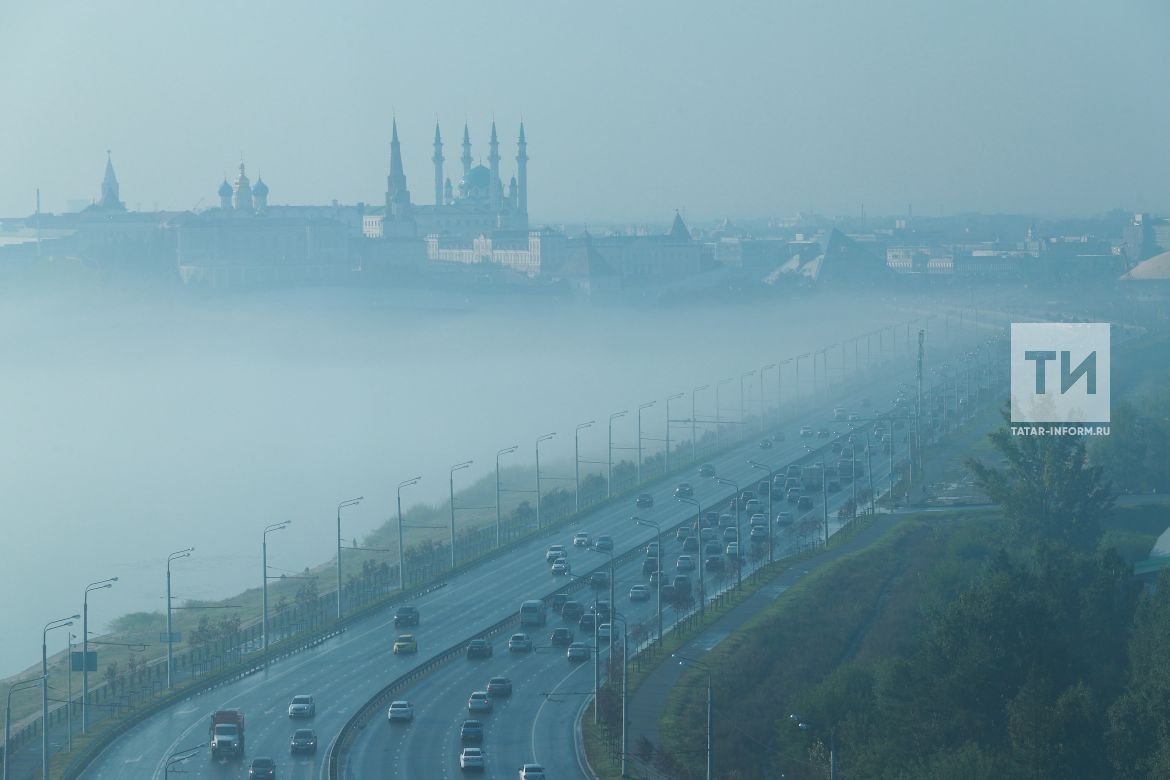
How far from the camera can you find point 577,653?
9.09 metres

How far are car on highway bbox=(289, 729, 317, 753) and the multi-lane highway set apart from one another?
1.8 inches

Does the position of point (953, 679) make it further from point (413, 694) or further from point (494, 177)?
point (494, 177)

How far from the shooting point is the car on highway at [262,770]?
22.6ft

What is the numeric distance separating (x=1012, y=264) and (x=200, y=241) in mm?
23556

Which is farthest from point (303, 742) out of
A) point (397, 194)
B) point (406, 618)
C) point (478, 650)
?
point (397, 194)

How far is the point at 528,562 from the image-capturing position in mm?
12133

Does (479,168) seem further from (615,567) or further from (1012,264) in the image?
(615,567)

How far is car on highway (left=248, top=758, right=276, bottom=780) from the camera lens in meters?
6.88

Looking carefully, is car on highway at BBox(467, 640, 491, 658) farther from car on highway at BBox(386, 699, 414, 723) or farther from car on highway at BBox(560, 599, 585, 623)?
car on highway at BBox(386, 699, 414, 723)

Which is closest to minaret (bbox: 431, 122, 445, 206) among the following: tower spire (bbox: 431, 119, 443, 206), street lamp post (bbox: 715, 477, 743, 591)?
tower spire (bbox: 431, 119, 443, 206)

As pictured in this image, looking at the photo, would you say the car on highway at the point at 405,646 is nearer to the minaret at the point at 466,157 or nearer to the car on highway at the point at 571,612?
the car on highway at the point at 571,612

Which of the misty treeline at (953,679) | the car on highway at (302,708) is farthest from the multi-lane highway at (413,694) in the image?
the misty treeline at (953,679)

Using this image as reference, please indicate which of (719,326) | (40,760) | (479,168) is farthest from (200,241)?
(40,760)

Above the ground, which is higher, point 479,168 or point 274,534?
point 479,168
